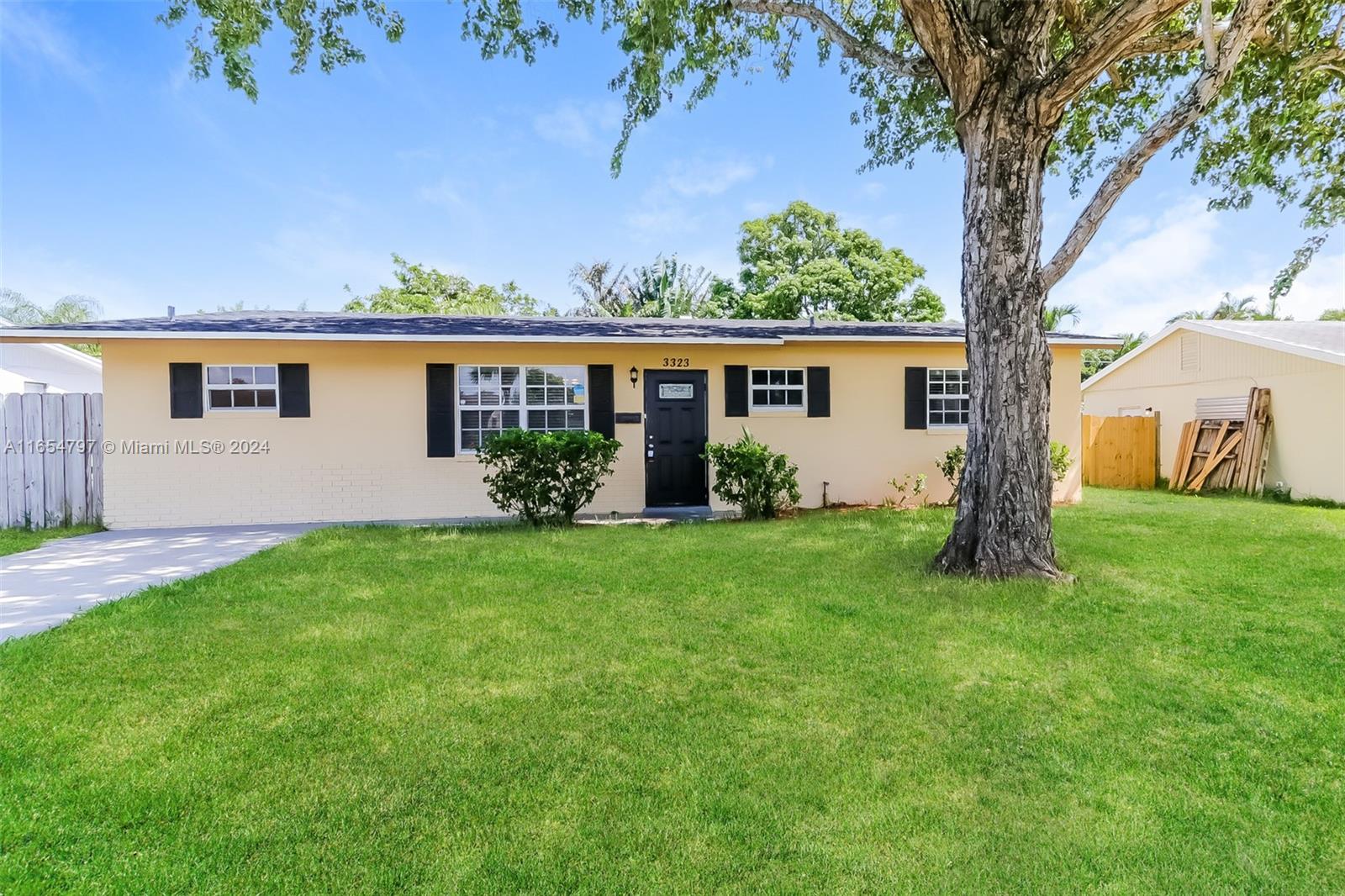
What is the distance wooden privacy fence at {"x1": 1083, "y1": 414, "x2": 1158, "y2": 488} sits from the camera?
13.1 meters

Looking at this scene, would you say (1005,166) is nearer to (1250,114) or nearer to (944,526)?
(944,526)

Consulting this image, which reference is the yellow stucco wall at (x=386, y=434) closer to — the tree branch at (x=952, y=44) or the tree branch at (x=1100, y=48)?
the tree branch at (x=952, y=44)

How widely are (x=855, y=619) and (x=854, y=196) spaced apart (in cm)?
2184

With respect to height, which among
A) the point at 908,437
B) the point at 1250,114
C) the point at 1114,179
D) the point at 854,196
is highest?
the point at 854,196

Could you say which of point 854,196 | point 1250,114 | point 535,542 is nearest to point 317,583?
point 535,542

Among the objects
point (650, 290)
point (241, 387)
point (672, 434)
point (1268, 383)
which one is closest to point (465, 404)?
point (241, 387)

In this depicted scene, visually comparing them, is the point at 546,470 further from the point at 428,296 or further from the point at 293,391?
the point at 428,296

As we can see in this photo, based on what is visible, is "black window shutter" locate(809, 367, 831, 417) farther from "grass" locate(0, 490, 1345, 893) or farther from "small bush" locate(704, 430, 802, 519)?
"grass" locate(0, 490, 1345, 893)

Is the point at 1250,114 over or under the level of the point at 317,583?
over

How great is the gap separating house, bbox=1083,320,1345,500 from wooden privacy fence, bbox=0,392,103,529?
18.6 metres

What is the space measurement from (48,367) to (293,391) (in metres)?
13.4

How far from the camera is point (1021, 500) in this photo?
5.32 meters

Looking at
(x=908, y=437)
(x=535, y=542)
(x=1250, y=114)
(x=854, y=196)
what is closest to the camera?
(x=535, y=542)

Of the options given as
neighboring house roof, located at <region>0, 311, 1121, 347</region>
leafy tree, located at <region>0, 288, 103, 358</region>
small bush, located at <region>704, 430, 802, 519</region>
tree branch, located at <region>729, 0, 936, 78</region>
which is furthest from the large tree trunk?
leafy tree, located at <region>0, 288, 103, 358</region>
